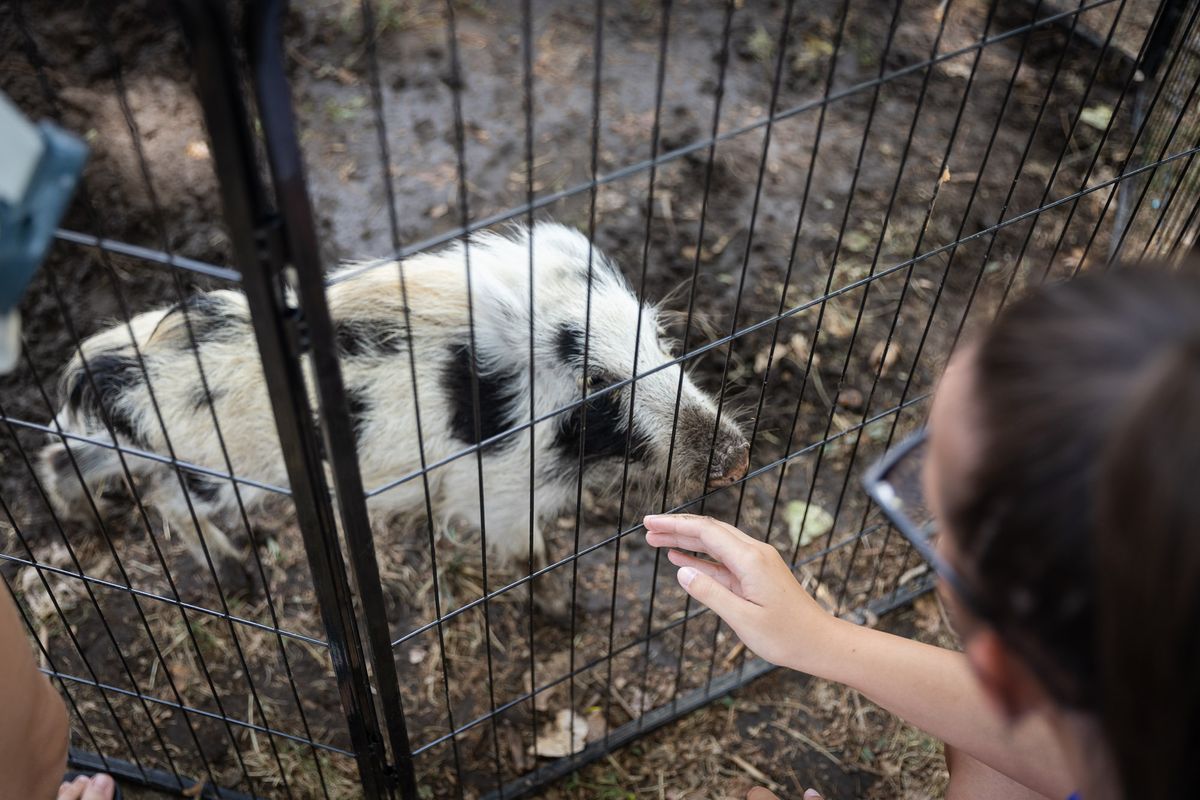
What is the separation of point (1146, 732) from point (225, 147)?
104 cm

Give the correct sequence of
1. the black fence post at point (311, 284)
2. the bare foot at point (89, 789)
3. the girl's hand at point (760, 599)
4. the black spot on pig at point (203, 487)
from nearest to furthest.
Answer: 1. the black fence post at point (311, 284)
2. the girl's hand at point (760, 599)
3. the bare foot at point (89, 789)
4. the black spot on pig at point (203, 487)

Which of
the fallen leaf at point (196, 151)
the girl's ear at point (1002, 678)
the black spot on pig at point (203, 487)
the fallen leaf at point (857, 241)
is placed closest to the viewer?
the girl's ear at point (1002, 678)

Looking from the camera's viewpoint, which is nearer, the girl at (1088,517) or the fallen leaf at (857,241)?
the girl at (1088,517)

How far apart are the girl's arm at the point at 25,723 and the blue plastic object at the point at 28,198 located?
0.47 m

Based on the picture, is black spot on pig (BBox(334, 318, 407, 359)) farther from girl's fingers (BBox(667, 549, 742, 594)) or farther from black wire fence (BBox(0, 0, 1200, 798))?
girl's fingers (BBox(667, 549, 742, 594))

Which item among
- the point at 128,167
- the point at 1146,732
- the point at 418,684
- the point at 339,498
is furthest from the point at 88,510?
the point at 1146,732

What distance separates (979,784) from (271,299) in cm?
156

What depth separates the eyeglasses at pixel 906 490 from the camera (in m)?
1.21

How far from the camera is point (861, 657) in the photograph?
1.66m

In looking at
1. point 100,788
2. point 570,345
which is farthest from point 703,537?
point 100,788

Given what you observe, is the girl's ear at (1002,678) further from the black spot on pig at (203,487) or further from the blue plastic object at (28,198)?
the black spot on pig at (203,487)

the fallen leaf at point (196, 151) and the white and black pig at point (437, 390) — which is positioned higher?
the white and black pig at point (437, 390)

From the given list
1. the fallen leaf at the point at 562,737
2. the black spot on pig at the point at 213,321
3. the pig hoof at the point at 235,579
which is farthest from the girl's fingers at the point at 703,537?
the pig hoof at the point at 235,579

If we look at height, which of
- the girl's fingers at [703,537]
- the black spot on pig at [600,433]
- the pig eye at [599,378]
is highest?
the girl's fingers at [703,537]
